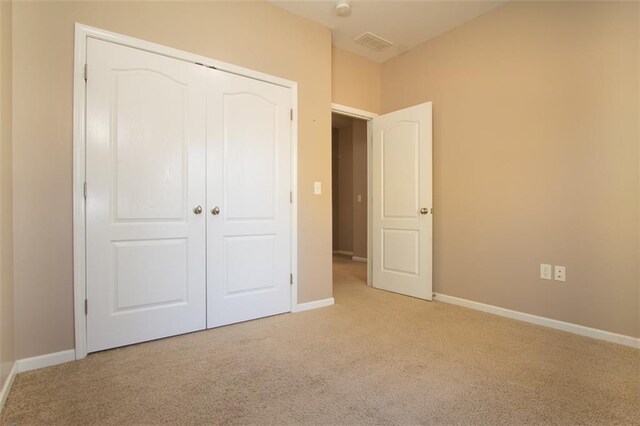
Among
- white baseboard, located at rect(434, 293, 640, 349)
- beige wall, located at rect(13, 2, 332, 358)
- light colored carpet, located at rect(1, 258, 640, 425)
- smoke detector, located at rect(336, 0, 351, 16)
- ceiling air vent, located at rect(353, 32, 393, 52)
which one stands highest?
ceiling air vent, located at rect(353, 32, 393, 52)

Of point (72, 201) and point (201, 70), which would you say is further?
point (201, 70)

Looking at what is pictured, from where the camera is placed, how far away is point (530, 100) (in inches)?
107

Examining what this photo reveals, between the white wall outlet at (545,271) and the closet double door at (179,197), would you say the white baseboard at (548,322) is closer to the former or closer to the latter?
the white wall outlet at (545,271)

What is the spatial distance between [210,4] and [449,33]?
230cm

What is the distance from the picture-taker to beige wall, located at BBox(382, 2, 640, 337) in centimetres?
229

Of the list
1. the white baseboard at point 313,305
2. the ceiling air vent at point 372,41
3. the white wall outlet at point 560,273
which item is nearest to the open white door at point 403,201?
the ceiling air vent at point 372,41

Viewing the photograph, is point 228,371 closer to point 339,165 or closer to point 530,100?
point 530,100

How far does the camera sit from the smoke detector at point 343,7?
277cm

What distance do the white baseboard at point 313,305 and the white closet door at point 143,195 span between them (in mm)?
837

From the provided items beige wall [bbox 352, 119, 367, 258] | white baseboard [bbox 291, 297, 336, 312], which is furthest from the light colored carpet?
beige wall [bbox 352, 119, 367, 258]

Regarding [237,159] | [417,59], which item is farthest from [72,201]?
[417,59]

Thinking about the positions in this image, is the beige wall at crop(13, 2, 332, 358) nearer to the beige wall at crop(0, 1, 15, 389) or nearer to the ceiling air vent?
the beige wall at crop(0, 1, 15, 389)

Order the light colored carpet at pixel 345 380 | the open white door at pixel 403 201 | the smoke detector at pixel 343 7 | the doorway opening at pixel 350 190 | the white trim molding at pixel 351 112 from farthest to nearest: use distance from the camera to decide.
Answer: the doorway opening at pixel 350 190 → the white trim molding at pixel 351 112 → the open white door at pixel 403 201 → the smoke detector at pixel 343 7 → the light colored carpet at pixel 345 380

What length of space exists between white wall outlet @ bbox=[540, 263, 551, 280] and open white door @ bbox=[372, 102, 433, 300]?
0.96 metres
